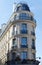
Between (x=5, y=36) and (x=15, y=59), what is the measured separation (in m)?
11.8

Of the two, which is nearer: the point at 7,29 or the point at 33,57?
the point at 33,57

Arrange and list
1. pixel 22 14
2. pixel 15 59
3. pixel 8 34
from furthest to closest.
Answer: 1. pixel 8 34
2. pixel 22 14
3. pixel 15 59

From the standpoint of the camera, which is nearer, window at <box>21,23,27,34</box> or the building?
the building

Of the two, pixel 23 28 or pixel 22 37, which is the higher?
pixel 23 28

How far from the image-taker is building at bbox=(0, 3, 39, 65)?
51.4 m

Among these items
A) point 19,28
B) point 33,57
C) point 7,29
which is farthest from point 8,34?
point 33,57

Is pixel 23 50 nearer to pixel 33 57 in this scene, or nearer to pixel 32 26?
pixel 33 57

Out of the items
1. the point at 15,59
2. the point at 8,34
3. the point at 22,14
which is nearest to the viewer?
the point at 15,59

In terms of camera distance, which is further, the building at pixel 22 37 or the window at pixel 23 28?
the window at pixel 23 28

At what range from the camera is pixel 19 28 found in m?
53.3

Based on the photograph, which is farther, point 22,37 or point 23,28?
point 23,28

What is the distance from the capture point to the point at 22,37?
52.4 metres

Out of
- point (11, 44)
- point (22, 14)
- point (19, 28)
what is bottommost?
point (11, 44)

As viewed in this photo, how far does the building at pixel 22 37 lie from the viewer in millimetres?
51375
